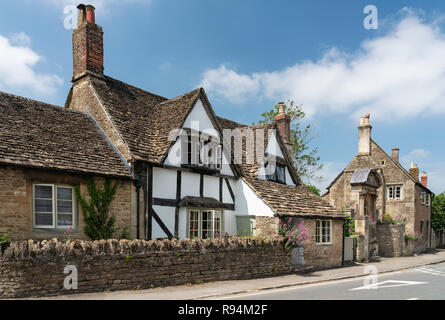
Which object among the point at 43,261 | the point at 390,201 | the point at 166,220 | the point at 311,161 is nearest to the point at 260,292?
the point at 166,220

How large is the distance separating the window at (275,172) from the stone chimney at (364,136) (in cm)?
1294

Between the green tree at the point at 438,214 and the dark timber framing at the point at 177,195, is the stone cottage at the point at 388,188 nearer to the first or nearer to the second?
the green tree at the point at 438,214

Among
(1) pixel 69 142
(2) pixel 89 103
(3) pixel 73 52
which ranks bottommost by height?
(1) pixel 69 142

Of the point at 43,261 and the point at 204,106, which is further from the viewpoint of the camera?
the point at 204,106

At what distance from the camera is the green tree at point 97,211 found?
11.8 m

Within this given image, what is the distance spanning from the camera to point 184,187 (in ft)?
48.8

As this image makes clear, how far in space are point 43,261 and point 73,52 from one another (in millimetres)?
10784

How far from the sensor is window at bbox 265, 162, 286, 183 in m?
18.9

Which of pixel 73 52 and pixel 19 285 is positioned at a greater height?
pixel 73 52

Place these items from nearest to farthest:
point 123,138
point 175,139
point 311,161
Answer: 1. point 123,138
2. point 175,139
3. point 311,161

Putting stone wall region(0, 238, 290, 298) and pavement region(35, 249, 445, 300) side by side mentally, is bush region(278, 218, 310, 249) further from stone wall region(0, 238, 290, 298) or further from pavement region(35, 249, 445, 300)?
pavement region(35, 249, 445, 300)

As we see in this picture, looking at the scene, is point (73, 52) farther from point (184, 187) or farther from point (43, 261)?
point (43, 261)

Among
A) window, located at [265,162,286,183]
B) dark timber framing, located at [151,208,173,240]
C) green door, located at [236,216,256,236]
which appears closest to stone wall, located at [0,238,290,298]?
green door, located at [236,216,256,236]

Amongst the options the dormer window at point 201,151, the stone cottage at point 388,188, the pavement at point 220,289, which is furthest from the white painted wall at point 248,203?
the stone cottage at point 388,188
